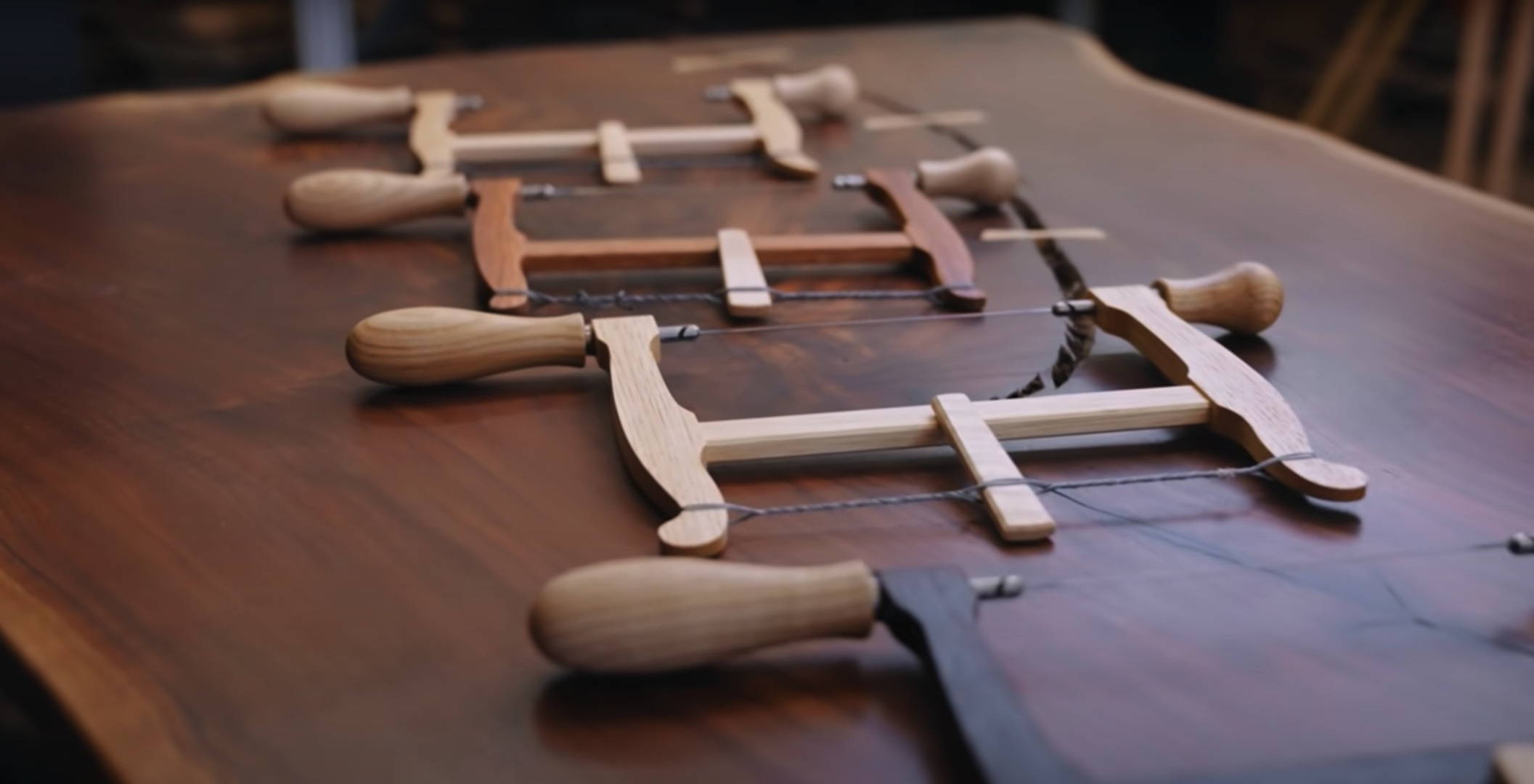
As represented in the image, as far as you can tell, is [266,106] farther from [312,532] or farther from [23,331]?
[312,532]

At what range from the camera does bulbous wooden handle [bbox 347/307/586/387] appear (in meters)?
0.89

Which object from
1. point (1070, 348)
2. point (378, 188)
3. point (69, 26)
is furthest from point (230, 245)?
point (69, 26)

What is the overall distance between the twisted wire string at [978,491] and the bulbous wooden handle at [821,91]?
3.07 feet

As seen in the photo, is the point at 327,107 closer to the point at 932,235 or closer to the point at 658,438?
the point at 932,235

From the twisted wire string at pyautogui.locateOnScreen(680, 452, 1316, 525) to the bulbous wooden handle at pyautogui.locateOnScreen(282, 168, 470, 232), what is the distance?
59 cm

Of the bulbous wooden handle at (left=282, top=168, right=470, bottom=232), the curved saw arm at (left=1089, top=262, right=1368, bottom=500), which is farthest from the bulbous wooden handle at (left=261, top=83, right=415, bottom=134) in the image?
the curved saw arm at (left=1089, top=262, right=1368, bottom=500)

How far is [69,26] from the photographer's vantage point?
2500 mm

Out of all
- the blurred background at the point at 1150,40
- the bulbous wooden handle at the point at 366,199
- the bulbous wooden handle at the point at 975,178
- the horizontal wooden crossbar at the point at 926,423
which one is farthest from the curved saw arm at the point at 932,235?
the blurred background at the point at 1150,40

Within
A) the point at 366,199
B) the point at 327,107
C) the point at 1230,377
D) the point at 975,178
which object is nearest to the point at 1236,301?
the point at 1230,377

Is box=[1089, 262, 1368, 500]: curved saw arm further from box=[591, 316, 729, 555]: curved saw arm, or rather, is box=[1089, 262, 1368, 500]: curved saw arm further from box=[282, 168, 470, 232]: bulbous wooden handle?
box=[282, 168, 470, 232]: bulbous wooden handle

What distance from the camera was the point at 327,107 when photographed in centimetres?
158

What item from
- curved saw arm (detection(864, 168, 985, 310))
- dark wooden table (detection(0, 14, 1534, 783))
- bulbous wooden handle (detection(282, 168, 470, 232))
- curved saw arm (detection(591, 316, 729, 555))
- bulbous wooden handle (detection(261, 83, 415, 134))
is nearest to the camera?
dark wooden table (detection(0, 14, 1534, 783))

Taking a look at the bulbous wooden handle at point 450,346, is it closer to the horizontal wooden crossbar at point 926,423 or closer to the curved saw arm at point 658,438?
the curved saw arm at point 658,438

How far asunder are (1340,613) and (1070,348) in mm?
359
